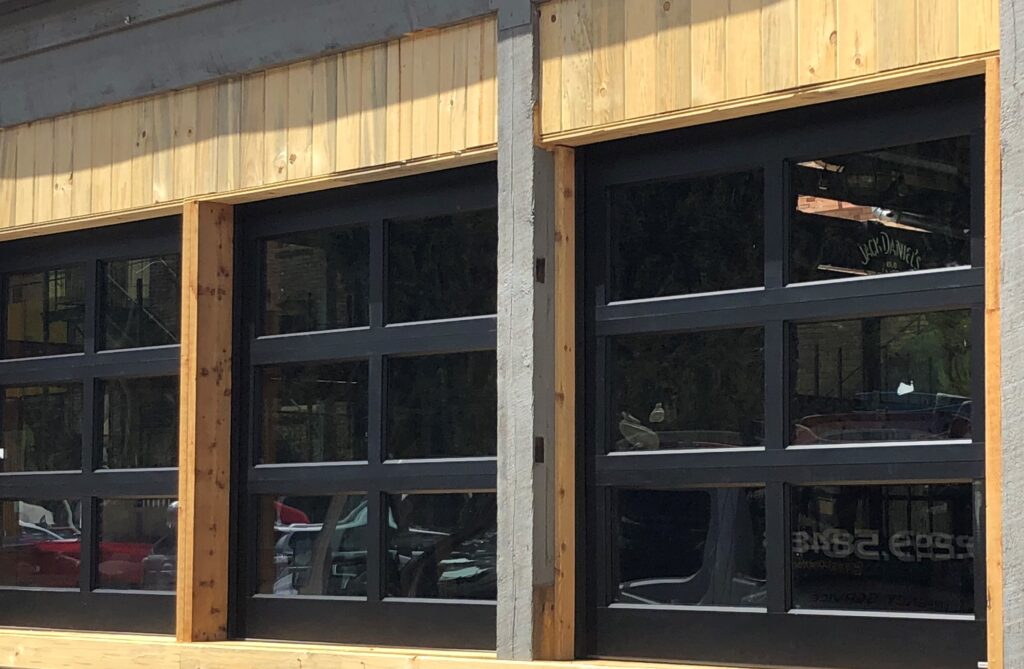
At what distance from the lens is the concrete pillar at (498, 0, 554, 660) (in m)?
6.17

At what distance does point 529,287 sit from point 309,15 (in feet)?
5.71

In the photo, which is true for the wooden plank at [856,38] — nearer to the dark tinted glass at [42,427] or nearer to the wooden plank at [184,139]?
the wooden plank at [184,139]

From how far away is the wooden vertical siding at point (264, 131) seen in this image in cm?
662

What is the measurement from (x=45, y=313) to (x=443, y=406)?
2.75 metres

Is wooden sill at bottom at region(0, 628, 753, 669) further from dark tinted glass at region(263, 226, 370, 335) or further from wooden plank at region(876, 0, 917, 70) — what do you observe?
wooden plank at region(876, 0, 917, 70)

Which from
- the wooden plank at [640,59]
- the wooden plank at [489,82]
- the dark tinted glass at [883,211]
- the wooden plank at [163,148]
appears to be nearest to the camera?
the dark tinted glass at [883,211]

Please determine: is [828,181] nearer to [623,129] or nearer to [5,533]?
[623,129]

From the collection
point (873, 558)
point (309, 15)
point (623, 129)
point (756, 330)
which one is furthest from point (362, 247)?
point (873, 558)

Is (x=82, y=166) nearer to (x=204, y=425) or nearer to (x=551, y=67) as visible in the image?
(x=204, y=425)

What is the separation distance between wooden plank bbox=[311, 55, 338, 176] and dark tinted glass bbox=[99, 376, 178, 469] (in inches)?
56.3

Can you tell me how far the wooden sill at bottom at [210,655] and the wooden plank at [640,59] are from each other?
2003mm

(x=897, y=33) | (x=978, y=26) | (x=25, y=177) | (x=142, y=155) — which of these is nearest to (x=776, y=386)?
(x=897, y=33)

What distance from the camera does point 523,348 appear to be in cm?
625

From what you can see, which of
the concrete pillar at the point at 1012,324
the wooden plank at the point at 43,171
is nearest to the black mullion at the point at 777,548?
the concrete pillar at the point at 1012,324
